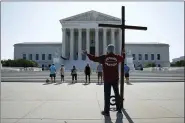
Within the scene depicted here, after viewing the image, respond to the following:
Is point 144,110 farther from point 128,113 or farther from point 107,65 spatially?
point 107,65

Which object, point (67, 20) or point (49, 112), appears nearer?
point (49, 112)

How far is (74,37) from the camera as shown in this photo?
86.4 m

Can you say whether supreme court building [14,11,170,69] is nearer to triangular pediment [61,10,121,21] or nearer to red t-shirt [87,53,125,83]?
triangular pediment [61,10,121,21]

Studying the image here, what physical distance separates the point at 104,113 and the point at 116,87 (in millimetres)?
824

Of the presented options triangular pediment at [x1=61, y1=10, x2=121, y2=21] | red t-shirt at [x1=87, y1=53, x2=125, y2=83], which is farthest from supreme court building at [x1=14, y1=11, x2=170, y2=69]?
red t-shirt at [x1=87, y1=53, x2=125, y2=83]

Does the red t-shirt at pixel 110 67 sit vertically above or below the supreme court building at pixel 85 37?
below

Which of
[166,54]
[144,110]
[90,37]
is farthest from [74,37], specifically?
[144,110]

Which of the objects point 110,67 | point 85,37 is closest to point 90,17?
point 85,37

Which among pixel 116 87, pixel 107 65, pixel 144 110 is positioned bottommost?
pixel 144 110

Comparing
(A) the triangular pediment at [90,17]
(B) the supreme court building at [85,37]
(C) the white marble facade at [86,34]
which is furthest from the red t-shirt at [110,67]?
(A) the triangular pediment at [90,17]

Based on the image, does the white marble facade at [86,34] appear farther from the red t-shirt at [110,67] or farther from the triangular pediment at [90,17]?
the red t-shirt at [110,67]

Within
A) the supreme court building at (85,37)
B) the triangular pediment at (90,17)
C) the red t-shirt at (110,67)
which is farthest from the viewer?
the triangular pediment at (90,17)

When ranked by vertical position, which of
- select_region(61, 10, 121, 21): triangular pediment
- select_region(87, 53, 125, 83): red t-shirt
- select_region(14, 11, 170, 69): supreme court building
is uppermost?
select_region(61, 10, 121, 21): triangular pediment

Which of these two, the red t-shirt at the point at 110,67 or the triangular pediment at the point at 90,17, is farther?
the triangular pediment at the point at 90,17
